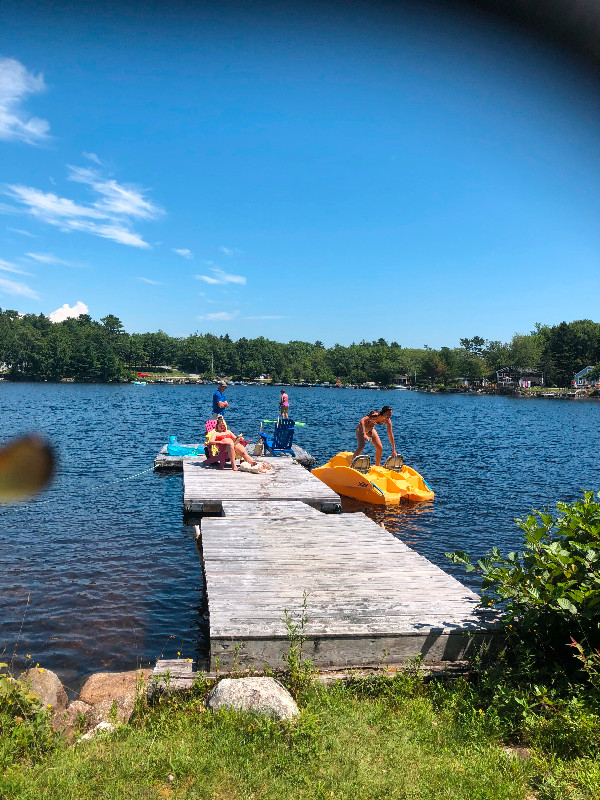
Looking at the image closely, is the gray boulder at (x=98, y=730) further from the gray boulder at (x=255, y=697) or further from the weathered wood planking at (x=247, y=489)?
the weathered wood planking at (x=247, y=489)

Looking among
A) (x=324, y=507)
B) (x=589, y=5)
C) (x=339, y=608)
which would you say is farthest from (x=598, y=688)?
(x=324, y=507)

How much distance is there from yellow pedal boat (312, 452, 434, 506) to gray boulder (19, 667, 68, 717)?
35.9 feet

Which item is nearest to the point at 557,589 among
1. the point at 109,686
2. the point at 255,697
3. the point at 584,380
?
the point at 255,697

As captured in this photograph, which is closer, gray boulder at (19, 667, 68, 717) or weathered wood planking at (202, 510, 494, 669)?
gray boulder at (19, 667, 68, 717)

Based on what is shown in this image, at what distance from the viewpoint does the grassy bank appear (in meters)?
3.72

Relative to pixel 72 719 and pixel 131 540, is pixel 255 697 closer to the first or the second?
pixel 72 719

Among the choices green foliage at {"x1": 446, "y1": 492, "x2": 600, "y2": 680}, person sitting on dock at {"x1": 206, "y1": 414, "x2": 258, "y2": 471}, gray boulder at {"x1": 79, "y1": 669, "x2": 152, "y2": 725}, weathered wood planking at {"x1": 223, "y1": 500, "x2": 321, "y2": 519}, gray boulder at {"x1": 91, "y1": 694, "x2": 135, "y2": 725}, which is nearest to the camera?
green foliage at {"x1": 446, "y1": 492, "x2": 600, "y2": 680}

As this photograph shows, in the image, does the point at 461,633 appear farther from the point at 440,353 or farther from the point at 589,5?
the point at 440,353

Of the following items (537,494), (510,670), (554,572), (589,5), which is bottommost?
(537,494)

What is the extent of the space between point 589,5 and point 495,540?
12326 millimetres

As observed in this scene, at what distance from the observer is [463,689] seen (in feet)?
17.2

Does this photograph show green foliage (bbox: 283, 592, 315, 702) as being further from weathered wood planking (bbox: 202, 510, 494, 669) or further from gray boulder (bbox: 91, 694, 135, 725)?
gray boulder (bbox: 91, 694, 135, 725)

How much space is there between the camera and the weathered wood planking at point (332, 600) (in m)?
5.63

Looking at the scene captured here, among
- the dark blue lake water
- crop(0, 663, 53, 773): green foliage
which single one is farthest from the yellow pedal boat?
crop(0, 663, 53, 773): green foliage
